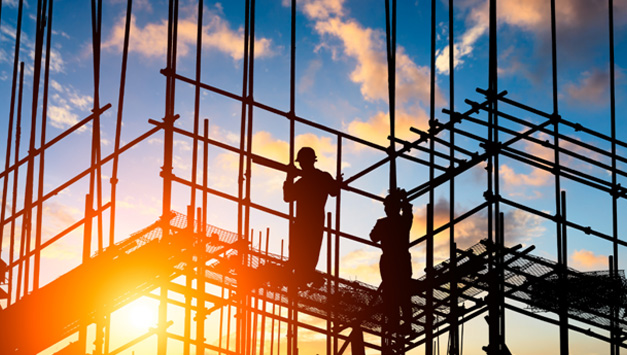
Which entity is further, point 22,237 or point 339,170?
point 22,237

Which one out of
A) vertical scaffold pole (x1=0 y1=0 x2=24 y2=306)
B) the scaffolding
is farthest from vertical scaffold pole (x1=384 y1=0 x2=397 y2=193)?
vertical scaffold pole (x1=0 y1=0 x2=24 y2=306)

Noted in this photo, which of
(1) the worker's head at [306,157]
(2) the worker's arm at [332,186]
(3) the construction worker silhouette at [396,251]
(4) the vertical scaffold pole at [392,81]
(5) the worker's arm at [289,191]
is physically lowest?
(3) the construction worker silhouette at [396,251]

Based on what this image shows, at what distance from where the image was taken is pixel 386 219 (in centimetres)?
820

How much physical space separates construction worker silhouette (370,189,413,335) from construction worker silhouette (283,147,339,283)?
31.7 inches

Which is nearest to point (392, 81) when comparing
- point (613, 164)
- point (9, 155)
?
point (613, 164)

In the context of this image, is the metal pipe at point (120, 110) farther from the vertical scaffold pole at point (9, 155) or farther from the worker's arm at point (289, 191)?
the vertical scaffold pole at point (9, 155)

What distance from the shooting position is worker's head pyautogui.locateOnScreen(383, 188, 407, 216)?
8.24 m

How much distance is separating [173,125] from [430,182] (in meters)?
3.46

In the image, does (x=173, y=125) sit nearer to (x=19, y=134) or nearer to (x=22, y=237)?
(x=22, y=237)

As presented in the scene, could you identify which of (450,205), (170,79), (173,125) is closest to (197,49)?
(170,79)

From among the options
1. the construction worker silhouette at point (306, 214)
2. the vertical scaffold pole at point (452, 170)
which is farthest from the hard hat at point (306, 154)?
the vertical scaffold pole at point (452, 170)

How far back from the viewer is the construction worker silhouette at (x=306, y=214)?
25.0ft

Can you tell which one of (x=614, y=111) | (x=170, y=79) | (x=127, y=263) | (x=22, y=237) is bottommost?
(x=127, y=263)

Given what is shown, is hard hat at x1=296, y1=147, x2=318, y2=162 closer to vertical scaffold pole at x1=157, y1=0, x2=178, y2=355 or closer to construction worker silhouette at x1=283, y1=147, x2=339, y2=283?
construction worker silhouette at x1=283, y1=147, x2=339, y2=283
